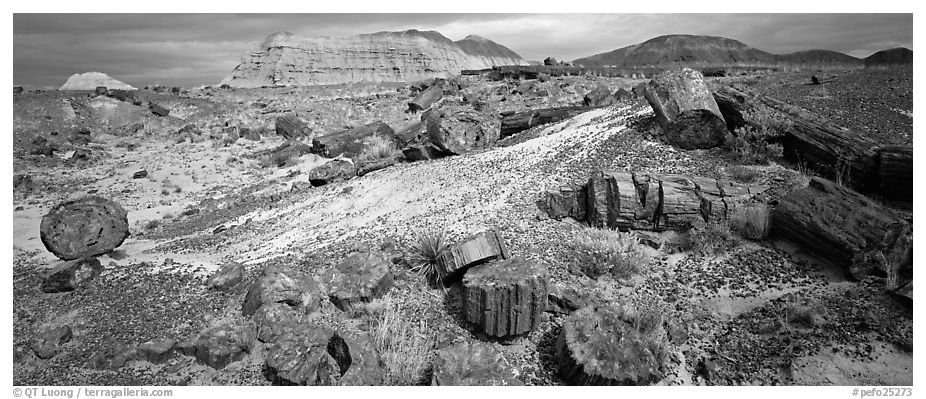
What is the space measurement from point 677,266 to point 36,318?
28.4 ft

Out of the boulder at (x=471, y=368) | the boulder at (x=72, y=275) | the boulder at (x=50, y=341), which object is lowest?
the boulder at (x=50, y=341)

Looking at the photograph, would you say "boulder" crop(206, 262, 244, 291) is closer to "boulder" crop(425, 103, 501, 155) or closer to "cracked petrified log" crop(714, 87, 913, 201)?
"boulder" crop(425, 103, 501, 155)

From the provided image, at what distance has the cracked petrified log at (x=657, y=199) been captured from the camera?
712cm

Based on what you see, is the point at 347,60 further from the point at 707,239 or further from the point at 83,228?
the point at 707,239

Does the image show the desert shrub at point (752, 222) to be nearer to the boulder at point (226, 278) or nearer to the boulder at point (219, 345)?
the boulder at point (219, 345)

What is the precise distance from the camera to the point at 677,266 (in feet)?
21.2

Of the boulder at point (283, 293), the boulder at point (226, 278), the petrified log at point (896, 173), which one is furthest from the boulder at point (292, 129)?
the petrified log at point (896, 173)

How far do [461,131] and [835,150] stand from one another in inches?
305

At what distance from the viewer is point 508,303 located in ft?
17.6

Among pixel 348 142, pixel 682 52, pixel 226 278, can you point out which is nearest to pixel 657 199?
pixel 226 278

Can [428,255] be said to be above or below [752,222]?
below

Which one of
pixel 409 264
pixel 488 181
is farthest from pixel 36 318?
pixel 488 181

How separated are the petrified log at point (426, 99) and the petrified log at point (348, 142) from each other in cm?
821

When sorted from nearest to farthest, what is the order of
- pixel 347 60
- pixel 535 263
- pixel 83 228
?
1. pixel 535 263
2. pixel 83 228
3. pixel 347 60
